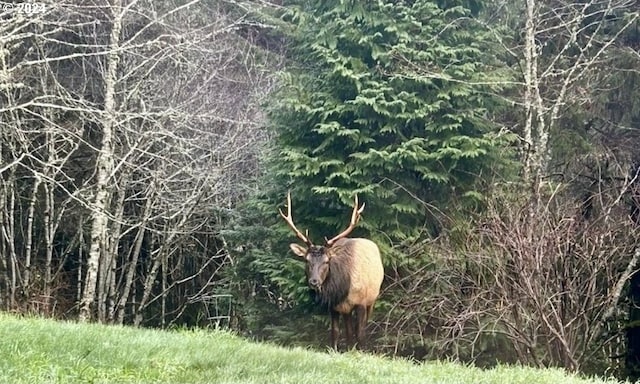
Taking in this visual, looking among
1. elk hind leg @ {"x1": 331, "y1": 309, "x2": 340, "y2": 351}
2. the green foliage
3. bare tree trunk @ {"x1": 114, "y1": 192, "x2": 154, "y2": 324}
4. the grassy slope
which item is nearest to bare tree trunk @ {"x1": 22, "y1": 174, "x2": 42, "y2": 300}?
bare tree trunk @ {"x1": 114, "y1": 192, "x2": 154, "y2": 324}

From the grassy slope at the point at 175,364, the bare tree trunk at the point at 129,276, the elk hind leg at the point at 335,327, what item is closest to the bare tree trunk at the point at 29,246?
the bare tree trunk at the point at 129,276

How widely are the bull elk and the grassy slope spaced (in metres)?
2.29

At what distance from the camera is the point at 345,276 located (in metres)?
11.6

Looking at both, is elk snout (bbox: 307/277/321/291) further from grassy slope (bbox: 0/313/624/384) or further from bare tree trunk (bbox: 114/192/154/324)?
bare tree trunk (bbox: 114/192/154/324)

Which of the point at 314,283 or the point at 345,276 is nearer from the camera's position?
the point at 314,283

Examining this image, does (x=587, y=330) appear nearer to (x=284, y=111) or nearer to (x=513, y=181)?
(x=513, y=181)

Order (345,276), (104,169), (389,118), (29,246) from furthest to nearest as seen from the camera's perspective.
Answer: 1. (29,246)
2. (104,169)
3. (389,118)
4. (345,276)

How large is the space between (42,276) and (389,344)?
9822 millimetres

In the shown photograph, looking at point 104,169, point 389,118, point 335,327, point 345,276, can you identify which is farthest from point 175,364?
point 104,169

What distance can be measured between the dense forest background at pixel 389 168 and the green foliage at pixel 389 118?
0.04m

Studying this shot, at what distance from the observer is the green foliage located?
12.9m

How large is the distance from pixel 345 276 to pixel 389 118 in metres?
2.96

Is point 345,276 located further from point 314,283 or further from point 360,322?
point 360,322

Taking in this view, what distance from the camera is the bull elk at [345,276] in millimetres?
11414
